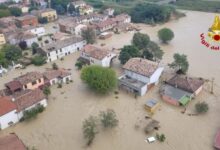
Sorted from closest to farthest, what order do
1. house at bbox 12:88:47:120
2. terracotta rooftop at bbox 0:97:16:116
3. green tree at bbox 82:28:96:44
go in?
terracotta rooftop at bbox 0:97:16:116 < house at bbox 12:88:47:120 < green tree at bbox 82:28:96:44

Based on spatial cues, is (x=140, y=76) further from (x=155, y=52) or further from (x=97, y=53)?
(x=97, y=53)

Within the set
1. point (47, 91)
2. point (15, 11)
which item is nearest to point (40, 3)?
point (15, 11)

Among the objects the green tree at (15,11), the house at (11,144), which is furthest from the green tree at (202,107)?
the green tree at (15,11)

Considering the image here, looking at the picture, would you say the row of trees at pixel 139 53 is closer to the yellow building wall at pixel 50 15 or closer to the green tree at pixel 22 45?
the green tree at pixel 22 45

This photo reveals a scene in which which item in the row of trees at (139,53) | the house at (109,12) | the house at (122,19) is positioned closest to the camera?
the row of trees at (139,53)

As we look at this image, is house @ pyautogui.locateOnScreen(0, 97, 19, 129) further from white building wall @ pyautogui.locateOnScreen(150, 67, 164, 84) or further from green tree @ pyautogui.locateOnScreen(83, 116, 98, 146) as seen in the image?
white building wall @ pyautogui.locateOnScreen(150, 67, 164, 84)

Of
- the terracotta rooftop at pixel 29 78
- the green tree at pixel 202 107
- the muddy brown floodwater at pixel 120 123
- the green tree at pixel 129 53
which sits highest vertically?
the green tree at pixel 129 53

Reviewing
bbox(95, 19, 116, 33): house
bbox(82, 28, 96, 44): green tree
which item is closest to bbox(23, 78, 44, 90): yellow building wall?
bbox(82, 28, 96, 44): green tree

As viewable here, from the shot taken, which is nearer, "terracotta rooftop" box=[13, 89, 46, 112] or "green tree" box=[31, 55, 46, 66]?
"terracotta rooftop" box=[13, 89, 46, 112]
